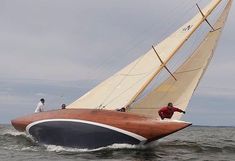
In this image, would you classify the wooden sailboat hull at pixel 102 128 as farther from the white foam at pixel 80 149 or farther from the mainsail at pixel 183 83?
the mainsail at pixel 183 83

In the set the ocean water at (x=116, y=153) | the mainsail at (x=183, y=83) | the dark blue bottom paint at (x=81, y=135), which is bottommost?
the ocean water at (x=116, y=153)

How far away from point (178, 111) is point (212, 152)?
2385 mm

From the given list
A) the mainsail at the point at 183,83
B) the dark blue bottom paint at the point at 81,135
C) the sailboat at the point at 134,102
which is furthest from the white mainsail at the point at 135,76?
the dark blue bottom paint at the point at 81,135

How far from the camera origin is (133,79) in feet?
66.2

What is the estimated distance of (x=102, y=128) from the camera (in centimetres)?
1712

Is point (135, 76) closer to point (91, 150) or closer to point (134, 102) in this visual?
point (134, 102)

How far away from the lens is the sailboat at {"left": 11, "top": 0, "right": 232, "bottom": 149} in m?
17.0

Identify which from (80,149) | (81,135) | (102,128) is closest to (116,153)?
(102,128)

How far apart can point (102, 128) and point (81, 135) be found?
962 millimetres

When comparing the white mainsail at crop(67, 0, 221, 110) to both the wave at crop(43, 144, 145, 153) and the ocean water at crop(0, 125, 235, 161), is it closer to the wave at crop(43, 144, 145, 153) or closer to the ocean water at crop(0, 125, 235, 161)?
the wave at crop(43, 144, 145, 153)

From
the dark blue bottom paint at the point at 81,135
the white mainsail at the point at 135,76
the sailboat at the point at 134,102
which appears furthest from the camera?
the white mainsail at the point at 135,76

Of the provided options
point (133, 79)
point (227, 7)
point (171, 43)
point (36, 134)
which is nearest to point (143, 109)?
point (133, 79)

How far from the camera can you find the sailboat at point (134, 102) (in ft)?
55.8

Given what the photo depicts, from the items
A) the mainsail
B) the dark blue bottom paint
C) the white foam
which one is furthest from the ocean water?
the mainsail
